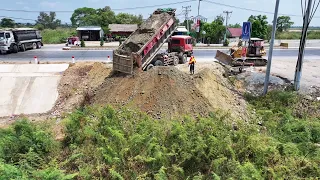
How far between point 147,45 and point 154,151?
9118mm

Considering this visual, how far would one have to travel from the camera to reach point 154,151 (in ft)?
24.5

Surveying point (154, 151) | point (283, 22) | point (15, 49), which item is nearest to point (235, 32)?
point (283, 22)

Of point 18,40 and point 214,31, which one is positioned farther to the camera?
point 214,31

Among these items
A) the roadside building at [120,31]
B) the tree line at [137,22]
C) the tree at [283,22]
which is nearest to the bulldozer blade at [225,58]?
the tree line at [137,22]

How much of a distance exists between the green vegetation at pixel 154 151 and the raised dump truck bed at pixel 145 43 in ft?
17.5

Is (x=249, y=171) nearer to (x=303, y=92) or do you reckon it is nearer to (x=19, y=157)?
(x=19, y=157)

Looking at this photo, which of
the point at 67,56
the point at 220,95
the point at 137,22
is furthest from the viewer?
the point at 137,22

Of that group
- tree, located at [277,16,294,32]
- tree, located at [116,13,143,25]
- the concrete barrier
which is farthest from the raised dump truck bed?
tree, located at [277,16,294,32]

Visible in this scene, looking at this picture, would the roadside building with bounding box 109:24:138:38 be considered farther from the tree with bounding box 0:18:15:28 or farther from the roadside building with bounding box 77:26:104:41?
the tree with bounding box 0:18:15:28

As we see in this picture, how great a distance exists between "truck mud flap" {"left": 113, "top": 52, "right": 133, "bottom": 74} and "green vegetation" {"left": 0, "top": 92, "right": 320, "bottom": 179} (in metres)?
4.96

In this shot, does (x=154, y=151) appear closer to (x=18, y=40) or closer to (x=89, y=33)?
(x=18, y=40)

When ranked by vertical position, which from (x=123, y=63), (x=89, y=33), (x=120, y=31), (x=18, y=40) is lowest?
(x=123, y=63)

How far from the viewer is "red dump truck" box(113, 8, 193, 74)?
14596mm

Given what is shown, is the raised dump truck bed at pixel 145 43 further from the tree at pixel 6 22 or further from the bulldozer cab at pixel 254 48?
the tree at pixel 6 22
